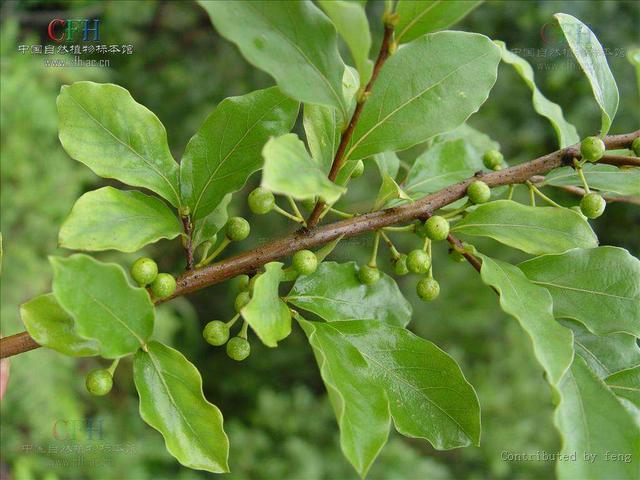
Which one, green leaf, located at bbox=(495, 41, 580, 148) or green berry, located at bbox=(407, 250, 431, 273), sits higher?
green leaf, located at bbox=(495, 41, 580, 148)

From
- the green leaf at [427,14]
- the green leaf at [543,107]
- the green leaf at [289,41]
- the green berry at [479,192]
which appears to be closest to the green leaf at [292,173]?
the green leaf at [289,41]

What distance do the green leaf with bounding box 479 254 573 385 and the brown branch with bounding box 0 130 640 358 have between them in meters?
0.08

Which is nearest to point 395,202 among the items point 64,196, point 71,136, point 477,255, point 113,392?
point 477,255

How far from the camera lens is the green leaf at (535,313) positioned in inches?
27.9

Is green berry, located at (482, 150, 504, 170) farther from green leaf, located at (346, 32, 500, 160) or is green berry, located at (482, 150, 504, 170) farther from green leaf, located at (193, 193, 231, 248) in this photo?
green leaf, located at (193, 193, 231, 248)

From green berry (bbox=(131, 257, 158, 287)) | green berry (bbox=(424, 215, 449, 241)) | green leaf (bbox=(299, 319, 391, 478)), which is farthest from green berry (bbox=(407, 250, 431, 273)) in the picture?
green berry (bbox=(131, 257, 158, 287))

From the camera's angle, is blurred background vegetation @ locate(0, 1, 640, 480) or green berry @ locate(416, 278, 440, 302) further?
blurred background vegetation @ locate(0, 1, 640, 480)

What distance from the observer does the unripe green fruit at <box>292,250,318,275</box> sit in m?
0.82

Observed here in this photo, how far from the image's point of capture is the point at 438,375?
2.78 feet

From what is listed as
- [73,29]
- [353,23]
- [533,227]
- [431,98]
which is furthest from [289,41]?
[73,29]

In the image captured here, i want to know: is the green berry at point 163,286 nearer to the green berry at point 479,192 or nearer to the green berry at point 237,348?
the green berry at point 237,348

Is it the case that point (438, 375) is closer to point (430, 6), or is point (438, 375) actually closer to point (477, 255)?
point (477, 255)

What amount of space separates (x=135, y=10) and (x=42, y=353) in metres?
1.78

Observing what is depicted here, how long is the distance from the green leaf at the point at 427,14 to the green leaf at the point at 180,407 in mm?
475
